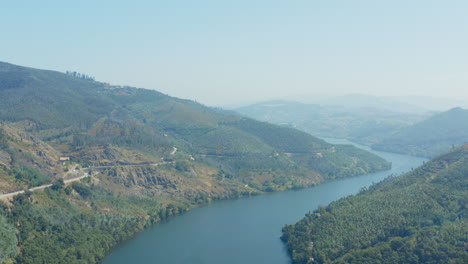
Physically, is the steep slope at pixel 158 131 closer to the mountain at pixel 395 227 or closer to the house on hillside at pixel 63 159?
the house on hillside at pixel 63 159

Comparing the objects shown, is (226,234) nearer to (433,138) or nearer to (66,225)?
(66,225)

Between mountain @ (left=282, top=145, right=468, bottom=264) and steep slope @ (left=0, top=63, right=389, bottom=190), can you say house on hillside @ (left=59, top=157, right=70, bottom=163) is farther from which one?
mountain @ (left=282, top=145, right=468, bottom=264)

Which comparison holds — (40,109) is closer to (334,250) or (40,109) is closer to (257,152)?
(257,152)

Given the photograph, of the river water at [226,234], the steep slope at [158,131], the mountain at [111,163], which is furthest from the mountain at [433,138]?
the river water at [226,234]

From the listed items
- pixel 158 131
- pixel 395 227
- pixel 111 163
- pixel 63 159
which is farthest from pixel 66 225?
pixel 158 131

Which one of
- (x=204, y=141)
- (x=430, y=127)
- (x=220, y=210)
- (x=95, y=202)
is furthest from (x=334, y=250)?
(x=430, y=127)
